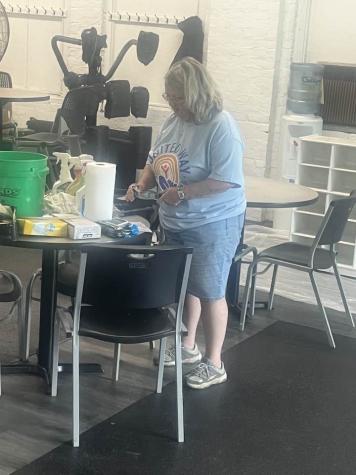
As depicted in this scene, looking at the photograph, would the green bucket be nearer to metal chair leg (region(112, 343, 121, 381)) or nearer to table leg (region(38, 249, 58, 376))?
table leg (region(38, 249, 58, 376))

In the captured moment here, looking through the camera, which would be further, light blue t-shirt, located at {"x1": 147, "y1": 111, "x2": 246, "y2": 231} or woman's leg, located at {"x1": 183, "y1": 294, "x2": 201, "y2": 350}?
woman's leg, located at {"x1": 183, "y1": 294, "x2": 201, "y2": 350}

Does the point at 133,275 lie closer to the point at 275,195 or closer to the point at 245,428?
the point at 245,428

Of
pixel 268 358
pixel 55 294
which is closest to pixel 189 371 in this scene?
pixel 268 358

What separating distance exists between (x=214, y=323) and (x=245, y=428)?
0.48m

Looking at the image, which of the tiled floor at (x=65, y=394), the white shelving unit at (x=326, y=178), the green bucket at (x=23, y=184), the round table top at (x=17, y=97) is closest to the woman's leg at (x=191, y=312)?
the tiled floor at (x=65, y=394)

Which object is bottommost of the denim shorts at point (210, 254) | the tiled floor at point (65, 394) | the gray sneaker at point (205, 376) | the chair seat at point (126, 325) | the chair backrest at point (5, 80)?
the tiled floor at point (65, 394)

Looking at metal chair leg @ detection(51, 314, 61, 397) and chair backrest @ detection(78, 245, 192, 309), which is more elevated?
chair backrest @ detection(78, 245, 192, 309)

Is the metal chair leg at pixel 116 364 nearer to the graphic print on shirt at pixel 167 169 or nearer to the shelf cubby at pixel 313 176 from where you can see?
the graphic print on shirt at pixel 167 169

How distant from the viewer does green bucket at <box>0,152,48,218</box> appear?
2871 millimetres

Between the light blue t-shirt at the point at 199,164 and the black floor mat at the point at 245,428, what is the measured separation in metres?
0.72

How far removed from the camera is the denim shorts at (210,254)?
3195mm

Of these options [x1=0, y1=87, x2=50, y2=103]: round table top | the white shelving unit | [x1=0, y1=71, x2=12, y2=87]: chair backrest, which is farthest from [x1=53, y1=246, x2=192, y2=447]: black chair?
[x1=0, y1=71, x2=12, y2=87]: chair backrest

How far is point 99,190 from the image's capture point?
3.00 meters

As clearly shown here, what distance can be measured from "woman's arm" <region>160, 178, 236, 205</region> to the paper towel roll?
0.26 metres
